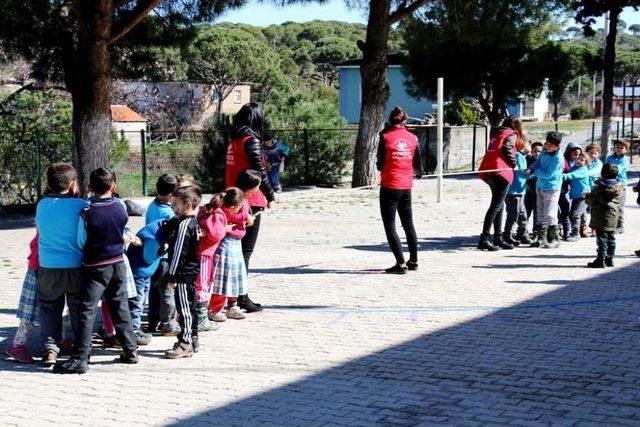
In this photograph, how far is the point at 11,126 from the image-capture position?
67.7ft

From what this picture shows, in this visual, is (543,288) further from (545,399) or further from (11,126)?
(11,126)

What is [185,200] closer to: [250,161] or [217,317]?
[217,317]

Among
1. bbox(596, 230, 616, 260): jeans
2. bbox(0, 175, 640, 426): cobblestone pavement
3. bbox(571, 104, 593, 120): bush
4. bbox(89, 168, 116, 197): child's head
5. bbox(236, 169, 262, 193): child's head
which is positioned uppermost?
bbox(571, 104, 593, 120): bush

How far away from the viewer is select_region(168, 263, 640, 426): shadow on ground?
5699 millimetres

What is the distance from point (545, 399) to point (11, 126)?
55.6 feet

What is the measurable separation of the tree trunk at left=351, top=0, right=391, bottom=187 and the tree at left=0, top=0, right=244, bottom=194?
22.6ft

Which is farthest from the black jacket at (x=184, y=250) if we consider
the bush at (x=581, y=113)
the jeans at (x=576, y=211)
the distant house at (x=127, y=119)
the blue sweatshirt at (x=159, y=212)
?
the bush at (x=581, y=113)

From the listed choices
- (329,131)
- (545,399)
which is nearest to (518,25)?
(329,131)

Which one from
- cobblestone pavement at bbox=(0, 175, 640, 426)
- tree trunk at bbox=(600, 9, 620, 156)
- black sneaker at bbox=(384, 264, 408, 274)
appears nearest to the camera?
cobblestone pavement at bbox=(0, 175, 640, 426)

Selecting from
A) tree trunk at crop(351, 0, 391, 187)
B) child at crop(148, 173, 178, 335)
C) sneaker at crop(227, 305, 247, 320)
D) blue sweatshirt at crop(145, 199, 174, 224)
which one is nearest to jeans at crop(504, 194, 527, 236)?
sneaker at crop(227, 305, 247, 320)

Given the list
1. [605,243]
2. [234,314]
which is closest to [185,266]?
[234,314]

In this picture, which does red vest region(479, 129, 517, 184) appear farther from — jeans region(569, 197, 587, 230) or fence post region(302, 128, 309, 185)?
fence post region(302, 128, 309, 185)

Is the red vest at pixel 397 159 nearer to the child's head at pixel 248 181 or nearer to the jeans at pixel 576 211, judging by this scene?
the child's head at pixel 248 181

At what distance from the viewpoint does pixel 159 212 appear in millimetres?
7699
